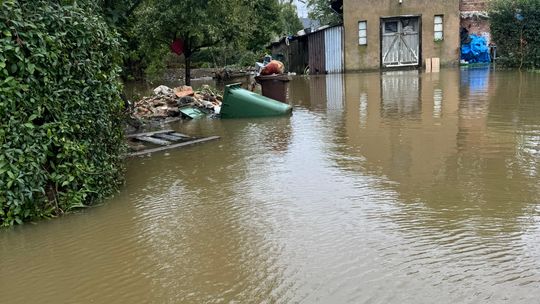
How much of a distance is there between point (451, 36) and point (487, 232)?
25293 mm

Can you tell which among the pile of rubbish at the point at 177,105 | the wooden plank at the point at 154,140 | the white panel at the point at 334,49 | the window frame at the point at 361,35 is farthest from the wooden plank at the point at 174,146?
the window frame at the point at 361,35

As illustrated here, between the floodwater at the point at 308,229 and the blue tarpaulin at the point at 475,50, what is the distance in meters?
20.5

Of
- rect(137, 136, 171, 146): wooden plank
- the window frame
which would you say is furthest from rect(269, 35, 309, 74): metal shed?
rect(137, 136, 171, 146): wooden plank

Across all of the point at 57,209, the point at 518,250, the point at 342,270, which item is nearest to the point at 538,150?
the point at 518,250

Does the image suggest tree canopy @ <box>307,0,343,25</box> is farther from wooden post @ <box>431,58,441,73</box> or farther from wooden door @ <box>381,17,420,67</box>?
wooden post @ <box>431,58,441,73</box>

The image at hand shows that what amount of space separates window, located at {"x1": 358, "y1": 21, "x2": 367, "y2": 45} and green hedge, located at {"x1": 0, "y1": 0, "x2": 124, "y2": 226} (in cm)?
2305

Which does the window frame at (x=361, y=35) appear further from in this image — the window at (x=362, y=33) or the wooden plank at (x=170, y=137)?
the wooden plank at (x=170, y=137)

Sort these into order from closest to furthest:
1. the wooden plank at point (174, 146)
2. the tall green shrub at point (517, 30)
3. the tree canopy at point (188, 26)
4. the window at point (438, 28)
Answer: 1. the wooden plank at point (174, 146)
2. the tree canopy at point (188, 26)
3. the tall green shrub at point (517, 30)
4. the window at point (438, 28)

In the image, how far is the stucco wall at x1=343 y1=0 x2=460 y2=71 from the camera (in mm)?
27500

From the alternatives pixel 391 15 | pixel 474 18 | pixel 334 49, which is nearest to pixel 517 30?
pixel 474 18

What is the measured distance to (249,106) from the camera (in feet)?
41.6

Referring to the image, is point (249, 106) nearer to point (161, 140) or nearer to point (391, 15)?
point (161, 140)

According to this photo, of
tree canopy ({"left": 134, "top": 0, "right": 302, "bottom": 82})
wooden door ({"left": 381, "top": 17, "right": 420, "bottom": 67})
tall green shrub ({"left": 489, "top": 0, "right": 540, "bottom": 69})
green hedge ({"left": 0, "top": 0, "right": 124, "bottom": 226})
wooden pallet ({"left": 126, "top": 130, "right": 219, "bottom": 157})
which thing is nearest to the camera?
green hedge ({"left": 0, "top": 0, "right": 124, "bottom": 226})

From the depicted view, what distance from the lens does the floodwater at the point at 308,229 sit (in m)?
3.83
